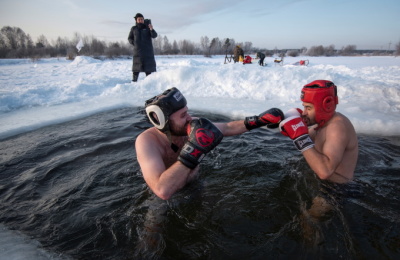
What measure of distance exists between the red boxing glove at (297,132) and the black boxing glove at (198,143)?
0.69m

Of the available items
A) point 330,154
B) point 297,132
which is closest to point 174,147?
point 297,132

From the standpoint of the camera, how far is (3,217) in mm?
2229

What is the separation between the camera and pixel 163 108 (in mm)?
1958

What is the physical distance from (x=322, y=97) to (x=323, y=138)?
0.45 meters

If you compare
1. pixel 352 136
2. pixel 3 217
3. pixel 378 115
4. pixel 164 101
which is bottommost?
pixel 3 217

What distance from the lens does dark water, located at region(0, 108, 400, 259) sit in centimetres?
180

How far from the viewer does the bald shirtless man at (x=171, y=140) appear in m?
1.78

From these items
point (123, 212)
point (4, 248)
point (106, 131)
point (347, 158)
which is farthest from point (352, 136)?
point (106, 131)

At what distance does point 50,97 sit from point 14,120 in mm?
2243

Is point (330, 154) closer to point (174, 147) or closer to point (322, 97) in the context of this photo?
point (322, 97)

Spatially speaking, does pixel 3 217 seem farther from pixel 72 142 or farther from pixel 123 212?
pixel 72 142

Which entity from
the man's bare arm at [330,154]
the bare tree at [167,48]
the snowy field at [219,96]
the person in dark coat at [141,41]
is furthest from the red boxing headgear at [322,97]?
the bare tree at [167,48]

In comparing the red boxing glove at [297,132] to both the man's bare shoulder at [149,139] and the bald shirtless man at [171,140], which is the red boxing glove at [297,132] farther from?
the man's bare shoulder at [149,139]

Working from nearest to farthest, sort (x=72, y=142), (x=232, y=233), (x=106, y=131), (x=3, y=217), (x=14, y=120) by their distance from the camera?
1. (x=232, y=233)
2. (x=3, y=217)
3. (x=72, y=142)
4. (x=106, y=131)
5. (x=14, y=120)
